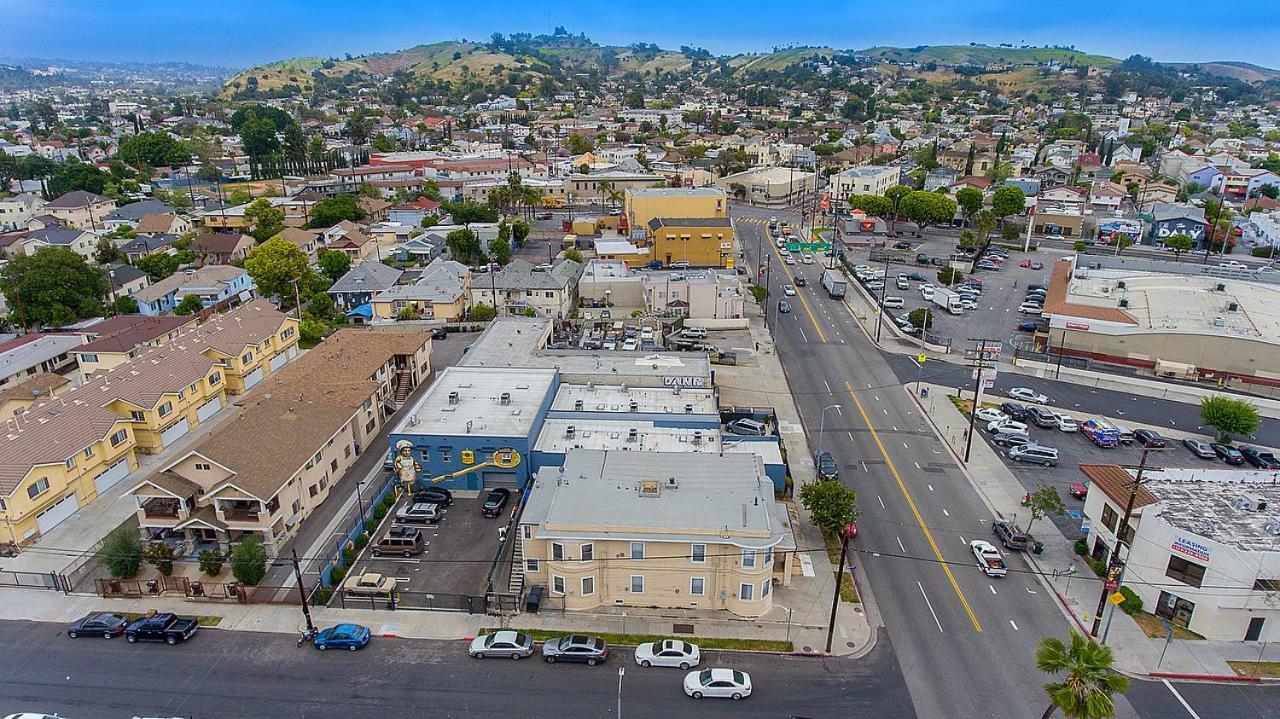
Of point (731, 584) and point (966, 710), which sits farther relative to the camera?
point (731, 584)

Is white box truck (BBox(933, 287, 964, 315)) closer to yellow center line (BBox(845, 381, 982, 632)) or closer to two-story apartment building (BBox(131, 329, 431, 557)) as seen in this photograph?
yellow center line (BBox(845, 381, 982, 632))

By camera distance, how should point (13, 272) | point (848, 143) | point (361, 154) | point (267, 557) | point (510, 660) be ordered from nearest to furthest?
point (510, 660) < point (267, 557) < point (13, 272) < point (361, 154) < point (848, 143)

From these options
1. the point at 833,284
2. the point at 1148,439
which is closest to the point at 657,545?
the point at 1148,439

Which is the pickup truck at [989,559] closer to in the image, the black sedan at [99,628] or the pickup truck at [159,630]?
the pickup truck at [159,630]

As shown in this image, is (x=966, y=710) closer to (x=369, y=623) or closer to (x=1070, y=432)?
(x=369, y=623)

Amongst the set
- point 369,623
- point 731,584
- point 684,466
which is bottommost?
point 369,623

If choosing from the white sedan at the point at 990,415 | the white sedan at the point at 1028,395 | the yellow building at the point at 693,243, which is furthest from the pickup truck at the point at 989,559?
the yellow building at the point at 693,243

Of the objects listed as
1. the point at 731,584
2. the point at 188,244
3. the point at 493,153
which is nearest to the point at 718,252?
the point at 731,584
